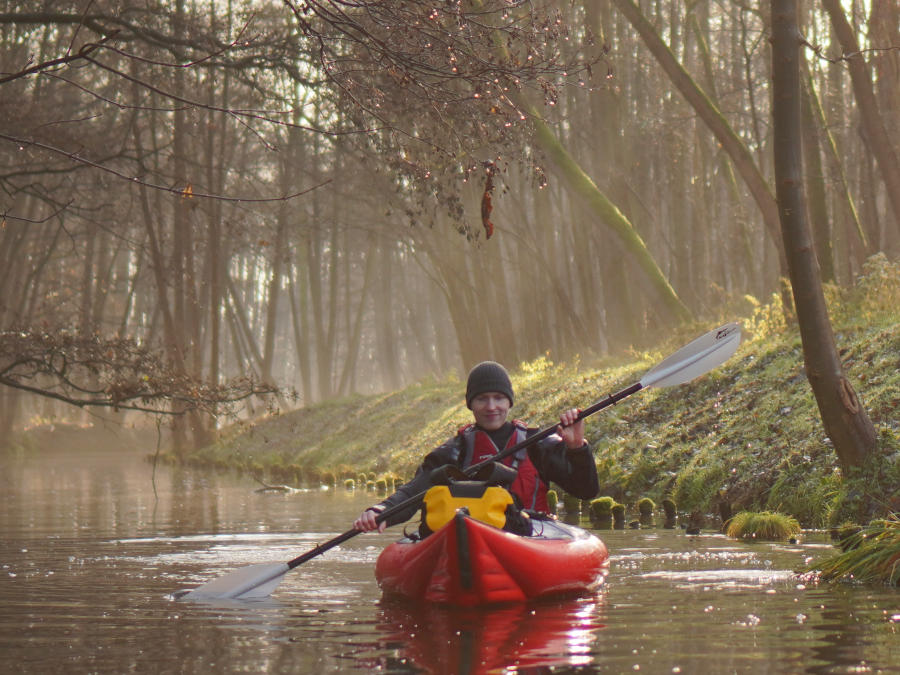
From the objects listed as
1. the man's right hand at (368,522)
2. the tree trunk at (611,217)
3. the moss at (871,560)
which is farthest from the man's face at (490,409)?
the tree trunk at (611,217)

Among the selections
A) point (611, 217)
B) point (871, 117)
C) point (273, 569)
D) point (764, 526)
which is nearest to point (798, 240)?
point (764, 526)

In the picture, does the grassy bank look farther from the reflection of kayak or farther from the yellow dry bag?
the yellow dry bag

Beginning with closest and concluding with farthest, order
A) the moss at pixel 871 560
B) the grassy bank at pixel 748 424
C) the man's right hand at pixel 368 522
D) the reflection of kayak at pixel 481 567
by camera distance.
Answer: the reflection of kayak at pixel 481 567 < the moss at pixel 871 560 < the man's right hand at pixel 368 522 < the grassy bank at pixel 748 424

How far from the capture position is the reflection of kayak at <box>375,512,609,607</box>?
6.15 metres

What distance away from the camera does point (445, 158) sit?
864 cm

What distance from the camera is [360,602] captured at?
6.93 m

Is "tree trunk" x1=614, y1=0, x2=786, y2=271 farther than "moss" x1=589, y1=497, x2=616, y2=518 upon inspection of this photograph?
Yes

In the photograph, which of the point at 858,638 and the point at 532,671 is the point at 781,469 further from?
the point at 532,671

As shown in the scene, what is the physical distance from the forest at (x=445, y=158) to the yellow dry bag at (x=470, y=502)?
157 cm

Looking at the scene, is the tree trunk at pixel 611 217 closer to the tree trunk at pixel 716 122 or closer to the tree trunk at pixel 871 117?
the tree trunk at pixel 716 122

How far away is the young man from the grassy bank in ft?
7.34

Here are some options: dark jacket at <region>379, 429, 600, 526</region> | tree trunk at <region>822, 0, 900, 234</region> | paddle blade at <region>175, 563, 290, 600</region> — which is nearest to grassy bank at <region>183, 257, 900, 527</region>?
tree trunk at <region>822, 0, 900, 234</region>

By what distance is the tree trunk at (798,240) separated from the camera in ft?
27.9

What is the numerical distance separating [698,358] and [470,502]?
8.55ft
